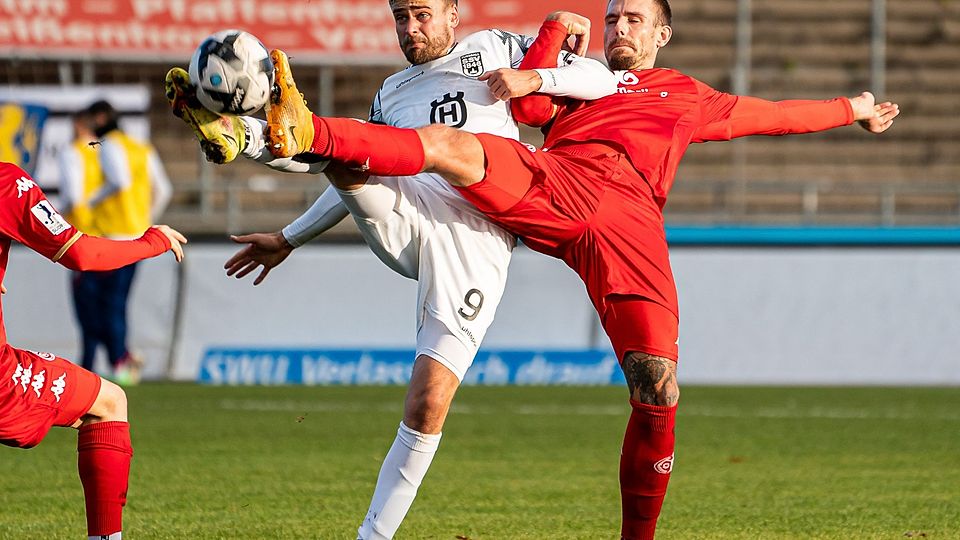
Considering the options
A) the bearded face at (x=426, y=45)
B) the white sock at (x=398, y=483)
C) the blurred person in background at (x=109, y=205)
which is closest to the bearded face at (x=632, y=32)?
the bearded face at (x=426, y=45)

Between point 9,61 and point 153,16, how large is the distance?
6.33ft

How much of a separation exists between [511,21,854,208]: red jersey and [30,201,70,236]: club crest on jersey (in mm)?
1617

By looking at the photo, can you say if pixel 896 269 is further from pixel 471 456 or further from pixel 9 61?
pixel 9 61

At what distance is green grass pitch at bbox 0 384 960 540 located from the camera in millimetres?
5609

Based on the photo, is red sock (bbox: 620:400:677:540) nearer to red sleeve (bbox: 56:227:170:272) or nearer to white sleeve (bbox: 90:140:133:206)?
red sleeve (bbox: 56:227:170:272)

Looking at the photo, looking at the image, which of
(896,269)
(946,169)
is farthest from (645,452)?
(946,169)

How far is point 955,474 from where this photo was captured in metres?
7.15

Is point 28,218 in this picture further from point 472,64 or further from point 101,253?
point 472,64

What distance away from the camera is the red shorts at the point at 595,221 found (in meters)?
4.64

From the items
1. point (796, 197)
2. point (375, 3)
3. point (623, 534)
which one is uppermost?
point (375, 3)

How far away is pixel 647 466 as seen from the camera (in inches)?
187

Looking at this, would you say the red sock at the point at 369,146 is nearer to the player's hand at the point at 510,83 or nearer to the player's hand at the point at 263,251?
the player's hand at the point at 510,83

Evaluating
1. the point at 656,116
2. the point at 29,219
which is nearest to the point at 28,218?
the point at 29,219

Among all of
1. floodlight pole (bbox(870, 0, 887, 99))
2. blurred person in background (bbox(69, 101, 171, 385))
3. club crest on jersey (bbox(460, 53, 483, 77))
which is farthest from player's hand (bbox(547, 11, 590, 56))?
floodlight pole (bbox(870, 0, 887, 99))
